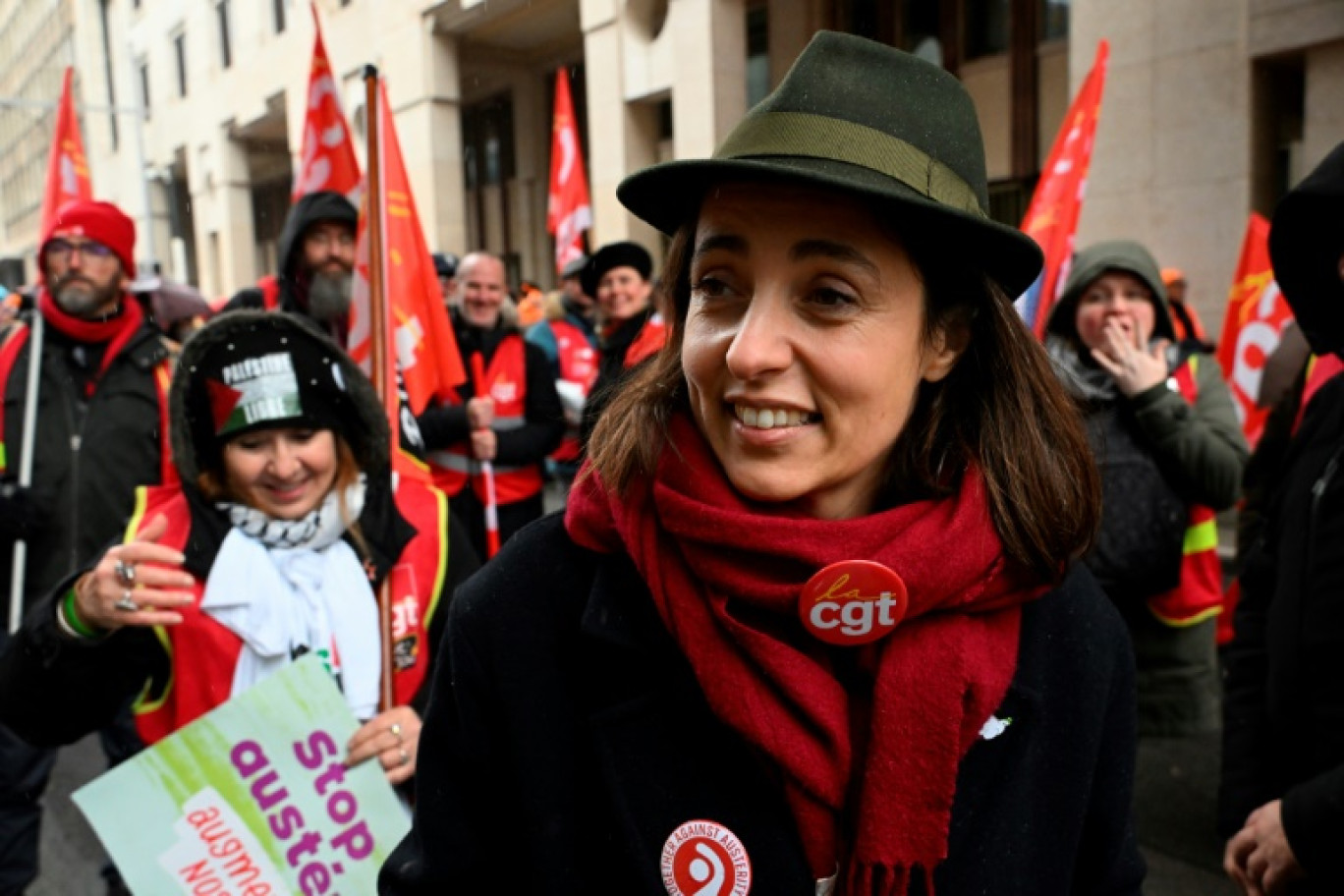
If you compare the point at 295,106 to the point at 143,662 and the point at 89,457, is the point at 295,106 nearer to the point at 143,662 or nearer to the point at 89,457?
the point at 89,457

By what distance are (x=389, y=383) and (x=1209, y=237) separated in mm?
6867

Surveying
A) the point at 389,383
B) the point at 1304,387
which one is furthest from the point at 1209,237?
the point at 389,383

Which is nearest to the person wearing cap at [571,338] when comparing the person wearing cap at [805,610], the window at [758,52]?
the window at [758,52]

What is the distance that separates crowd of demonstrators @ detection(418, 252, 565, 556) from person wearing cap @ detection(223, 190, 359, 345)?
93 centimetres

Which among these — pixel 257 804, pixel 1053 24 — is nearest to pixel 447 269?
pixel 257 804

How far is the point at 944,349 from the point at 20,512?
323 centimetres

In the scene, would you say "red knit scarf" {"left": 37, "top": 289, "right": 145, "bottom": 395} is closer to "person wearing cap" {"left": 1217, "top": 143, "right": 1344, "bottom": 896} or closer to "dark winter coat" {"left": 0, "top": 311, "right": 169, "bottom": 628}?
"dark winter coat" {"left": 0, "top": 311, "right": 169, "bottom": 628}

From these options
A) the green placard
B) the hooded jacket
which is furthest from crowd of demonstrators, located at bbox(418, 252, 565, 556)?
the green placard

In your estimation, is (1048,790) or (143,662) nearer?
(1048,790)

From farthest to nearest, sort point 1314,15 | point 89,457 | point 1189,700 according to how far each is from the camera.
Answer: point 1314,15
point 89,457
point 1189,700

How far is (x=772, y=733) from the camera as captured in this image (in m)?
1.10

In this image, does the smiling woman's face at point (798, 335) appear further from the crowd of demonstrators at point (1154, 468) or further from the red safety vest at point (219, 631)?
the crowd of demonstrators at point (1154, 468)

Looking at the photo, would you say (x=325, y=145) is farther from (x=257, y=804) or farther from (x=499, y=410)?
(x=257, y=804)

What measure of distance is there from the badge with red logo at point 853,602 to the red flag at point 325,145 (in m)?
3.11
